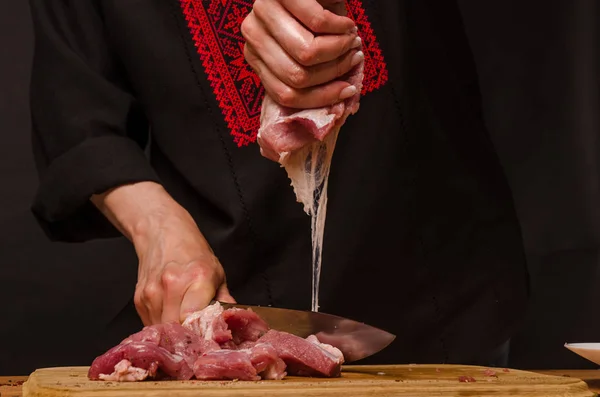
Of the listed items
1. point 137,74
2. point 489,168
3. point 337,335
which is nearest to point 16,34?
point 137,74

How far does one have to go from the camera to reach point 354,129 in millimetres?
1955

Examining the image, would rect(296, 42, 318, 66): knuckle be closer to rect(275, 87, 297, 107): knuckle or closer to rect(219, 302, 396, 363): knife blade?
rect(275, 87, 297, 107): knuckle

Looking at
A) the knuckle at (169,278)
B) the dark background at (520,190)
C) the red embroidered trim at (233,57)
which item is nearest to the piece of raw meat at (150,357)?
the knuckle at (169,278)

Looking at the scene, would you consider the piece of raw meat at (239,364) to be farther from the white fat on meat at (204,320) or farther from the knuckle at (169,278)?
the knuckle at (169,278)

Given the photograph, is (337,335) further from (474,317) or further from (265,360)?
(474,317)

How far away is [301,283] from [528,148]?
126 cm

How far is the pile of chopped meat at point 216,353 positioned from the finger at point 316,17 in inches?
18.3

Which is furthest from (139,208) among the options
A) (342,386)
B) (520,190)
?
(520,190)

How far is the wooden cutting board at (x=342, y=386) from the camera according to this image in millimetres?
1167

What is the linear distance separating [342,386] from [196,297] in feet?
1.39

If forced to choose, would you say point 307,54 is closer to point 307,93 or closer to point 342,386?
point 307,93

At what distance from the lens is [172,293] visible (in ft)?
5.27

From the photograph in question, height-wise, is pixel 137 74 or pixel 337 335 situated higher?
pixel 137 74

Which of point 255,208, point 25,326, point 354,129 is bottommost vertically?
point 25,326
